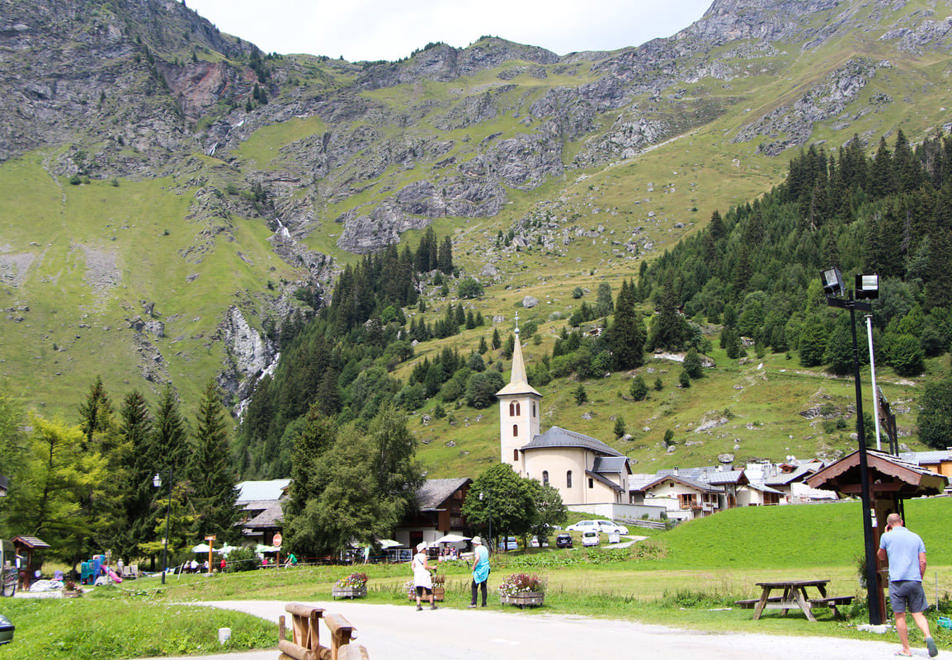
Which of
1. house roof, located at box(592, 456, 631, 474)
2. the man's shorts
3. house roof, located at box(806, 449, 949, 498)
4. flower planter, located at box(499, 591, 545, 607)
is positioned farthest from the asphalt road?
house roof, located at box(592, 456, 631, 474)

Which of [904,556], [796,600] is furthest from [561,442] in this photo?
[904,556]

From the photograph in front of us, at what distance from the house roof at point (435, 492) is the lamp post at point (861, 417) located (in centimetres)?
5547

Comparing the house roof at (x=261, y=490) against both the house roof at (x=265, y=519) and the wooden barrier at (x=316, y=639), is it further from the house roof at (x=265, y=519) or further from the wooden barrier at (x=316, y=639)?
the wooden barrier at (x=316, y=639)

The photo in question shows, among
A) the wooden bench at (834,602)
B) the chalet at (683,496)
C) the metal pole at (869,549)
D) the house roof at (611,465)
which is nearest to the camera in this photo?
the metal pole at (869,549)

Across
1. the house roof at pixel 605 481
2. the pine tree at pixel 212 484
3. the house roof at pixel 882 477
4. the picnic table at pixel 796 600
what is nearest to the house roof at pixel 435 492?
the pine tree at pixel 212 484

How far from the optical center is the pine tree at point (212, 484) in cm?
6038

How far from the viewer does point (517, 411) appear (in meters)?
98.1

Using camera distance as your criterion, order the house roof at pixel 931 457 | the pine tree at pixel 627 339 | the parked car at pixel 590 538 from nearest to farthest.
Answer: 1. the parked car at pixel 590 538
2. the house roof at pixel 931 457
3. the pine tree at pixel 627 339

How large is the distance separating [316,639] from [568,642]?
6.36 metres

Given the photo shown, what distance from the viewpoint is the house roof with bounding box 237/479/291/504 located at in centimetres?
9294

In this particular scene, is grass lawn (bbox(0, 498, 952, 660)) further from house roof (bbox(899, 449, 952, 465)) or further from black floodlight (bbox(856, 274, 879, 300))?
house roof (bbox(899, 449, 952, 465))

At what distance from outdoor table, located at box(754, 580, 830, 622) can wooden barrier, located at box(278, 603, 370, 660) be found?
11388mm

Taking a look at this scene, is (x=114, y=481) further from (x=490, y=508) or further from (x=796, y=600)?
(x=796, y=600)

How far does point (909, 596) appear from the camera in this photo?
13.4 m
